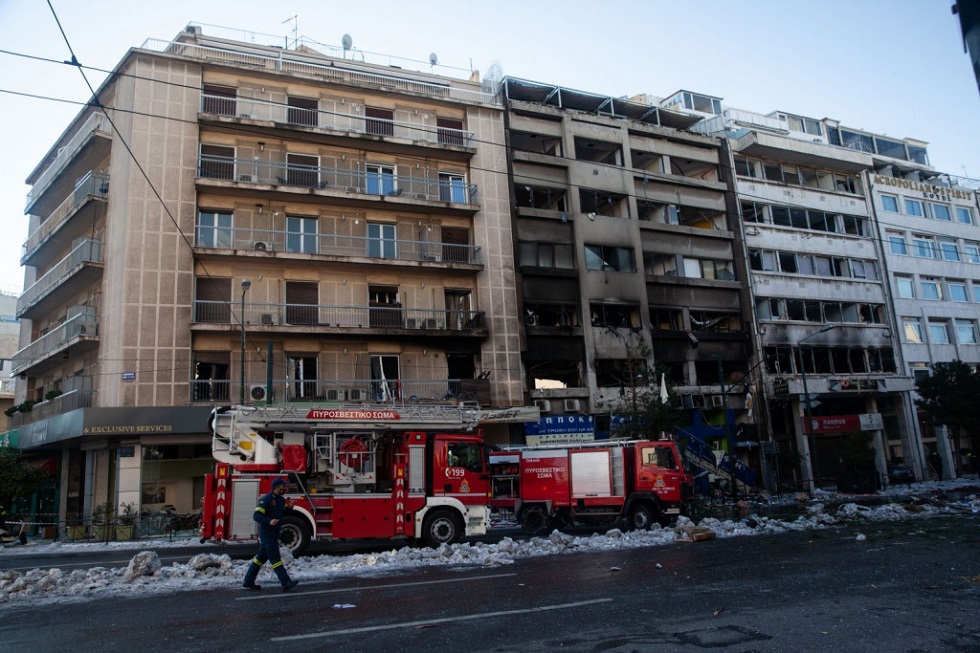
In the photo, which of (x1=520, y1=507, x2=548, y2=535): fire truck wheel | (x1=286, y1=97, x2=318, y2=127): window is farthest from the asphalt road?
(x1=286, y1=97, x2=318, y2=127): window

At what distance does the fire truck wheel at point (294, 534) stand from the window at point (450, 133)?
2278 cm

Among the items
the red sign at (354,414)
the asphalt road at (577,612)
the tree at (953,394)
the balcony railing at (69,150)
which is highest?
the balcony railing at (69,150)

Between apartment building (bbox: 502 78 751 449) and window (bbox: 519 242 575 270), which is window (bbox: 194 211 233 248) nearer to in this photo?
apartment building (bbox: 502 78 751 449)

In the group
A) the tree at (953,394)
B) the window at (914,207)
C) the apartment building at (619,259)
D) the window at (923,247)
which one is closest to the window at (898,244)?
the window at (923,247)

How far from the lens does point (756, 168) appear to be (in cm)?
4466

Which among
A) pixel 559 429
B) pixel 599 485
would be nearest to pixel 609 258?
pixel 559 429

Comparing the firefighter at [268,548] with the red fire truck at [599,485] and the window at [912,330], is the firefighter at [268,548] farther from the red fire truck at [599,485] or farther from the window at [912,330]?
the window at [912,330]

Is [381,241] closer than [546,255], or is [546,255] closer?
[381,241]

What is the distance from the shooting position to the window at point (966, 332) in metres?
48.8

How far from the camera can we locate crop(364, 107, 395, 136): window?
33247 mm

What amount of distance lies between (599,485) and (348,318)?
1481 centimetres

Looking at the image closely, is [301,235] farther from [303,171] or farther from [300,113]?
[300,113]

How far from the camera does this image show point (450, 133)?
34.5 metres

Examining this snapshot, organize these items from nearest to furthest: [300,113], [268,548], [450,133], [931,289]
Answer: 1. [268,548]
2. [300,113]
3. [450,133]
4. [931,289]
